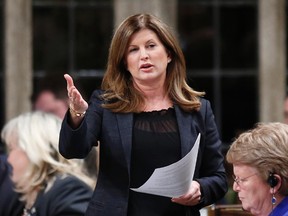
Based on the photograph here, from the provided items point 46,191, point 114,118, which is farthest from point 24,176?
point 114,118

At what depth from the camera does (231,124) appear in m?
9.20

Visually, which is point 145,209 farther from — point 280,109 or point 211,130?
point 280,109

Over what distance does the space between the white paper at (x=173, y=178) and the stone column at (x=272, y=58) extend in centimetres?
459

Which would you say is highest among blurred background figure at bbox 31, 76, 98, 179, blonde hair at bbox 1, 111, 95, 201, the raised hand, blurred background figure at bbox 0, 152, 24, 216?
the raised hand

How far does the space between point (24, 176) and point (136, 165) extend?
1.26 m

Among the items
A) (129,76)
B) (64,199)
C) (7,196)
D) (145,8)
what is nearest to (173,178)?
(129,76)

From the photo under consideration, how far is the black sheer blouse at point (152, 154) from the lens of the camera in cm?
444

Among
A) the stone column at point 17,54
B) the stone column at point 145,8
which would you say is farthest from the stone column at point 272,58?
the stone column at point 17,54

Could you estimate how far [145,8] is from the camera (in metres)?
8.72

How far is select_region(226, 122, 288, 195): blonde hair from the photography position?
4.12 meters

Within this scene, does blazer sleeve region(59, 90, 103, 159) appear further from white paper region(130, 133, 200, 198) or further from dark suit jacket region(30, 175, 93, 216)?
dark suit jacket region(30, 175, 93, 216)

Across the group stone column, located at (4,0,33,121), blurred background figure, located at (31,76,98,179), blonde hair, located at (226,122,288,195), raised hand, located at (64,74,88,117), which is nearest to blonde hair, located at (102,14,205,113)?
raised hand, located at (64,74,88,117)

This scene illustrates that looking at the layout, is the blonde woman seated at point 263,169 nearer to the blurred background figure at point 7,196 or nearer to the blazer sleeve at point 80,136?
the blazer sleeve at point 80,136

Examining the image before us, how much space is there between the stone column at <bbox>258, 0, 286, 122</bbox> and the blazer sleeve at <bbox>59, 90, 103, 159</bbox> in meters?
4.53
